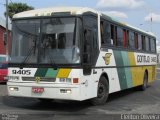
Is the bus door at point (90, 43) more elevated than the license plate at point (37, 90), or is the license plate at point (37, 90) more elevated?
the bus door at point (90, 43)

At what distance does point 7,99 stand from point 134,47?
6384 millimetres

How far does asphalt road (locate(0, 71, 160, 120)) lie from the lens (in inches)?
441

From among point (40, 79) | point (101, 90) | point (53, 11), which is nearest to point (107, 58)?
point (101, 90)

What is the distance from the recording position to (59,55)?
12.0 m

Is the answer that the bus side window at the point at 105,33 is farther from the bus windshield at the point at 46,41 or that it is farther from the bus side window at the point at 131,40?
the bus side window at the point at 131,40

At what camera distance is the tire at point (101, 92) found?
44.7ft

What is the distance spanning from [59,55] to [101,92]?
2628mm

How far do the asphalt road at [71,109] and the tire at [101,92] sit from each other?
0.69ft

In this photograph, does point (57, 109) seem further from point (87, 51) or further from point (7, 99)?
point (7, 99)

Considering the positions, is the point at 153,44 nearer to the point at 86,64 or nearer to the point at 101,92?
the point at 101,92

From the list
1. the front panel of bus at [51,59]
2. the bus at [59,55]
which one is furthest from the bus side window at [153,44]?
the front panel of bus at [51,59]

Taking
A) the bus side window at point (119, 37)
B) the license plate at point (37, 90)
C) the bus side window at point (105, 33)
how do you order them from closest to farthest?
the license plate at point (37, 90) → the bus side window at point (105, 33) → the bus side window at point (119, 37)

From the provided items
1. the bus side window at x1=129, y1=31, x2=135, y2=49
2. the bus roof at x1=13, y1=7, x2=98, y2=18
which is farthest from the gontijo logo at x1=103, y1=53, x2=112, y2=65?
the bus side window at x1=129, y1=31, x2=135, y2=49

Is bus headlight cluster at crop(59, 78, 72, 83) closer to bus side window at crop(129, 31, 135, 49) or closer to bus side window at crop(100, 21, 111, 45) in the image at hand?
bus side window at crop(100, 21, 111, 45)
